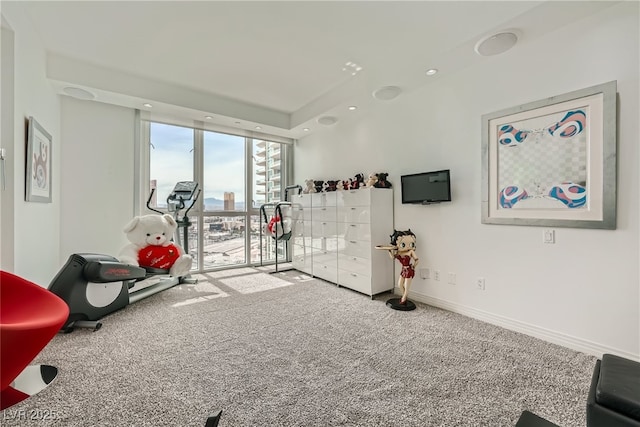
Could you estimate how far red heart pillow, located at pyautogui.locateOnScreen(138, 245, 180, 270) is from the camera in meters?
3.41

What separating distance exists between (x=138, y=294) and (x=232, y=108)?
2930 mm

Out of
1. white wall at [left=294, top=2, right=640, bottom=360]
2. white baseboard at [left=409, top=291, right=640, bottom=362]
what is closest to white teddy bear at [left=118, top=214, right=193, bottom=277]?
white wall at [left=294, top=2, right=640, bottom=360]

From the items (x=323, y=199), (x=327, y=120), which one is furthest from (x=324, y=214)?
(x=327, y=120)

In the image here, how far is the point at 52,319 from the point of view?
1.38 m

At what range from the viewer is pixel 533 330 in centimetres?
240

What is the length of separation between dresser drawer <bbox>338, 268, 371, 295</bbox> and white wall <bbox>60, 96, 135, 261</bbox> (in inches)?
127

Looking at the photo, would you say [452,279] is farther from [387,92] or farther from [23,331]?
[23,331]

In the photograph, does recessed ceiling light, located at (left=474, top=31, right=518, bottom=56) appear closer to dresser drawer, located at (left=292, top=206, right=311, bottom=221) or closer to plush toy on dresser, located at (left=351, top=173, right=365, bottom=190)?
plush toy on dresser, located at (left=351, top=173, right=365, bottom=190)

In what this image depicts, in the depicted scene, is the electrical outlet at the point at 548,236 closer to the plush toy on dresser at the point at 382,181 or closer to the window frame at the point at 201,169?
the plush toy on dresser at the point at 382,181

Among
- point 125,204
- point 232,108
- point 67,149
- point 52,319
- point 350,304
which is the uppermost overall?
point 232,108

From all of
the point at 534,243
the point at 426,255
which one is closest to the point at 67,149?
the point at 426,255

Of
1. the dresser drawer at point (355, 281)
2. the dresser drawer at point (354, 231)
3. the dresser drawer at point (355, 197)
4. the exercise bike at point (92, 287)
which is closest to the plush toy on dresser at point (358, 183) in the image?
the dresser drawer at point (355, 197)

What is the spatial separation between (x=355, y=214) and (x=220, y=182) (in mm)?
2661

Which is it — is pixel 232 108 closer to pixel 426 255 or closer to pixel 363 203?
pixel 363 203
